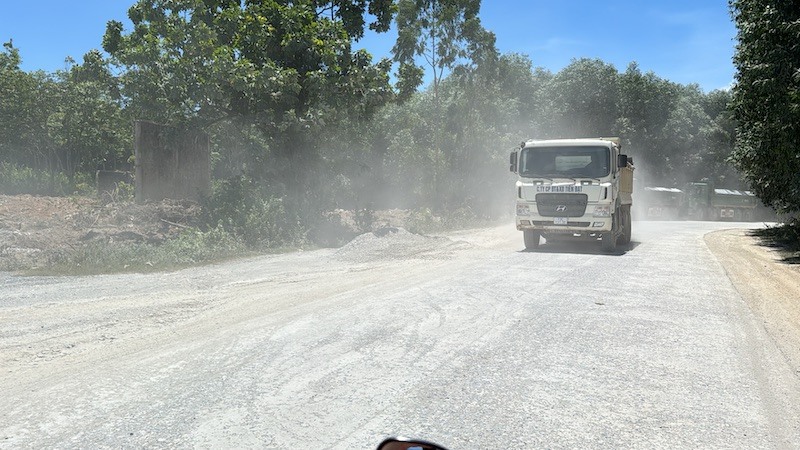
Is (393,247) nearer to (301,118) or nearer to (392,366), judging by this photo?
(301,118)

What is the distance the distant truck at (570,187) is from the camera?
602 inches

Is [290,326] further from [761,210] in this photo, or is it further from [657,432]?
[761,210]

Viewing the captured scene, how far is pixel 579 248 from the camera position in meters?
17.2

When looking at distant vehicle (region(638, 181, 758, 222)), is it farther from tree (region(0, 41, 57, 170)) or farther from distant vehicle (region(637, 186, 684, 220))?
tree (region(0, 41, 57, 170))

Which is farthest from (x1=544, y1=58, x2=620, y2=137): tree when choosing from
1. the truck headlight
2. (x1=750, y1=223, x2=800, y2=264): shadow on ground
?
the truck headlight

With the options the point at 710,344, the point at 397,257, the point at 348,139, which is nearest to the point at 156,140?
the point at 397,257

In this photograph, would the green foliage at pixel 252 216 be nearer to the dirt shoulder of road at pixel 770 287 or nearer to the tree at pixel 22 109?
the dirt shoulder of road at pixel 770 287

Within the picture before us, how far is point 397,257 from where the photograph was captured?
616 inches

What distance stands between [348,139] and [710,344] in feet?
69.2

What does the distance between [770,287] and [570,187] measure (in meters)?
5.24

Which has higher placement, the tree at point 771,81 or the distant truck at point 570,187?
the tree at point 771,81

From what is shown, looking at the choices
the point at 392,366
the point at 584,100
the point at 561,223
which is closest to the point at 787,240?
the point at 561,223

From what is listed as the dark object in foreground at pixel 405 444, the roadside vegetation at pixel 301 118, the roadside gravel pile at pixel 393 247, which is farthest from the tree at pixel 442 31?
the dark object in foreground at pixel 405 444

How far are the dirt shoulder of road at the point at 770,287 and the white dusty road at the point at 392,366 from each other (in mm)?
223
